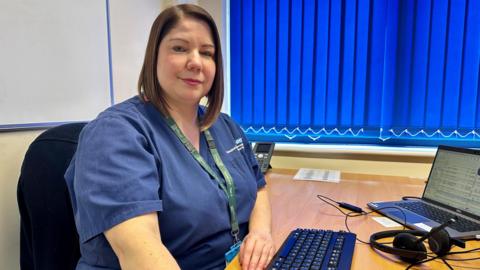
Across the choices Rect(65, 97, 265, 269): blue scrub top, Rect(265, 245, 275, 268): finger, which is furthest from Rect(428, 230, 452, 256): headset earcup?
Rect(65, 97, 265, 269): blue scrub top

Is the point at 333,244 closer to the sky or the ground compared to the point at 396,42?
closer to the ground

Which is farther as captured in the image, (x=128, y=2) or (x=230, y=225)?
(x=128, y=2)

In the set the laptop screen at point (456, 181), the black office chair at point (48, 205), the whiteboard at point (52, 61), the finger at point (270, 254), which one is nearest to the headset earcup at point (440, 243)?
the laptop screen at point (456, 181)

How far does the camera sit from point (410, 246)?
2.66ft

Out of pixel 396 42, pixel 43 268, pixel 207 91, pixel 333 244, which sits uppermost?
pixel 396 42

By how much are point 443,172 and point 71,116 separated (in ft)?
4.81

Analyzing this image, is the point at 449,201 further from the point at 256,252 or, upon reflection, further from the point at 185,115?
the point at 185,115

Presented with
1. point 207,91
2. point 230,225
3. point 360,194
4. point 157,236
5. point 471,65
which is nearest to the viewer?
point 157,236

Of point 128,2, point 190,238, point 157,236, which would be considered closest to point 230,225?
point 190,238

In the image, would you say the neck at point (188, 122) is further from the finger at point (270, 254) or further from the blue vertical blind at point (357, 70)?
the blue vertical blind at point (357, 70)

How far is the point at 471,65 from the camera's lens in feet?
5.93

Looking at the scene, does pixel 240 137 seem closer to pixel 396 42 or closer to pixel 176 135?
pixel 176 135

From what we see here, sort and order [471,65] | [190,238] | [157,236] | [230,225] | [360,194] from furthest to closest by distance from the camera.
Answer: [471,65] < [360,194] < [230,225] < [190,238] < [157,236]

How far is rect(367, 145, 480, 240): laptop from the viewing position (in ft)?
3.40
